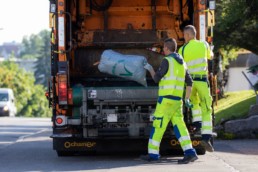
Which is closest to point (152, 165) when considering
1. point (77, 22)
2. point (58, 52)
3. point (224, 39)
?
point (58, 52)

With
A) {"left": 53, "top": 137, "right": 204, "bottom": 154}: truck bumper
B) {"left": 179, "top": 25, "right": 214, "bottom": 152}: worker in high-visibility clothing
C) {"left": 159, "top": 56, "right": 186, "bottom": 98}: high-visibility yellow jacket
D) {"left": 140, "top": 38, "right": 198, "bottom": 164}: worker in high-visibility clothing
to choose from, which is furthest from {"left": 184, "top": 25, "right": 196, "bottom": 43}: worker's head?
{"left": 53, "top": 137, "right": 204, "bottom": 154}: truck bumper

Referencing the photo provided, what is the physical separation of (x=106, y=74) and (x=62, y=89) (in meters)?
1.19

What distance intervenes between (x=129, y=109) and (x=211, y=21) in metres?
1.95

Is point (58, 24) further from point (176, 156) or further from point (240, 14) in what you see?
point (240, 14)

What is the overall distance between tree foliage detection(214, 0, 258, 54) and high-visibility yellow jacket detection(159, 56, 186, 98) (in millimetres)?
9326

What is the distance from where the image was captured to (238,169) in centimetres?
1182

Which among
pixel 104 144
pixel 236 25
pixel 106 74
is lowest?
pixel 104 144

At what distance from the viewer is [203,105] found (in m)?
13.1

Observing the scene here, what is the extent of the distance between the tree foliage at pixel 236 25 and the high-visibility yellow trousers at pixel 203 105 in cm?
872

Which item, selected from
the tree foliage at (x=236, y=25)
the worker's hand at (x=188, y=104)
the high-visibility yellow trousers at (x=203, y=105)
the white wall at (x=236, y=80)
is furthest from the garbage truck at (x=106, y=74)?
the white wall at (x=236, y=80)

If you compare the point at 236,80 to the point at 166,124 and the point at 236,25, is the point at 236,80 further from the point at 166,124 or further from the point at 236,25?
the point at 166,124

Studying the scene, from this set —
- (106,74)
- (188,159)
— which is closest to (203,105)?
(188,159)

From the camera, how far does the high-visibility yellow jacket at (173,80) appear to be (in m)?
12.5

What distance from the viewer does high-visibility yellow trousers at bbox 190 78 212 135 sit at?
13102mm
